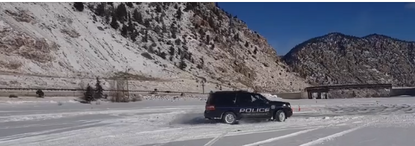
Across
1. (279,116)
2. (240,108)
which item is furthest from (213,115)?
(279,116)

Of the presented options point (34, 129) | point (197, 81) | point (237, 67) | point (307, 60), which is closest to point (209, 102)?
point (34, 129)

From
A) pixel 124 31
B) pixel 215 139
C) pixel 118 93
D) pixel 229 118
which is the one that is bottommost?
pixel 215 139

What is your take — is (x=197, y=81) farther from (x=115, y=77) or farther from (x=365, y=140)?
(x=365, y=140)

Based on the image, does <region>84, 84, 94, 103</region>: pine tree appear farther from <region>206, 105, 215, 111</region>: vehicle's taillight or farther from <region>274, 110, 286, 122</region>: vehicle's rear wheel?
<region>274, 110, 286, 122</region>: vehicle's rear wheel

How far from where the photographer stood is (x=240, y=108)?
1973cm

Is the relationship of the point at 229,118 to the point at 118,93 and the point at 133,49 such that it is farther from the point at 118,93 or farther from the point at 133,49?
the point at 133,49

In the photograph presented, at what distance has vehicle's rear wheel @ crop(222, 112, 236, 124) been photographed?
19.5 m

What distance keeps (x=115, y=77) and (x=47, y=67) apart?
661 centimetres

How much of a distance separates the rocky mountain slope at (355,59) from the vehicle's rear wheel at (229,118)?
68359 mm

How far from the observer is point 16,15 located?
158ft

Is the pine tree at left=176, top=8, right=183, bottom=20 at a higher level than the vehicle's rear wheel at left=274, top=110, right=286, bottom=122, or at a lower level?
higher

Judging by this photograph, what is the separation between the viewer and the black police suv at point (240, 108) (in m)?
19.6

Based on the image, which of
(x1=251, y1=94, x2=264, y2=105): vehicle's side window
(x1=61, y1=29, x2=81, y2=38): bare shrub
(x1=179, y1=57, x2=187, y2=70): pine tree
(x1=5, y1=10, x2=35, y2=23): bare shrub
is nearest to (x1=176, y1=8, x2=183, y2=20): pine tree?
(x1=179, y1=57, x2=187, y2=70): pine tree

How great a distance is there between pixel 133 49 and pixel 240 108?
36.8 meters
